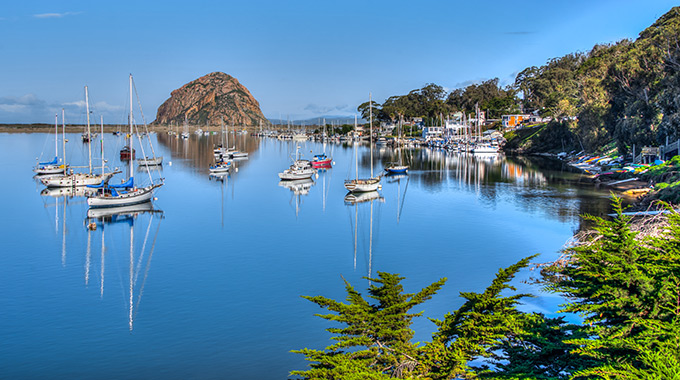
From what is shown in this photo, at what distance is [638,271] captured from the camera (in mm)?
12398

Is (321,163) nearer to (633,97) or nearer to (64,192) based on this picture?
(64,192)

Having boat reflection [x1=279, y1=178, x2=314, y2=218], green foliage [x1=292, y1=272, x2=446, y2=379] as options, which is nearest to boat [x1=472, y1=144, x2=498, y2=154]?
boat reflection [x1=279, y1=178, x2=314, y2=218]

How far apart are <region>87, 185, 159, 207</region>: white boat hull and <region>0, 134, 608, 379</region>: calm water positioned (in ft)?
5.39

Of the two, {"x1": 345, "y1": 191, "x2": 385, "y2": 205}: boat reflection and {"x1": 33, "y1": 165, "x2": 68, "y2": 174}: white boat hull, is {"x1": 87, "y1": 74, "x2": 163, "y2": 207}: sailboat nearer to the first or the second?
{"x1": 345, "y1": 191, "x2": 385, "y2": 205}: boat reflection

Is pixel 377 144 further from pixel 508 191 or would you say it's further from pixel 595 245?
pixel 595 245

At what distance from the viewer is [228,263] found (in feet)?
119

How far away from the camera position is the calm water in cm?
2301

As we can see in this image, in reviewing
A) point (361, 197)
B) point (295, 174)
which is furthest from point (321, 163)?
point (361, 197)

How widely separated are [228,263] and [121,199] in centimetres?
2232

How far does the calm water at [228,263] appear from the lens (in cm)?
2301

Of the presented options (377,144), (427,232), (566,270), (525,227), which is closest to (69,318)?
(566,270)

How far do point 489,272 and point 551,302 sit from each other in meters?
7.14

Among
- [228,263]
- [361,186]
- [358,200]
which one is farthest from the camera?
[361,186]

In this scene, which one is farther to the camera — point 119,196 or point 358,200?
point 358,200
